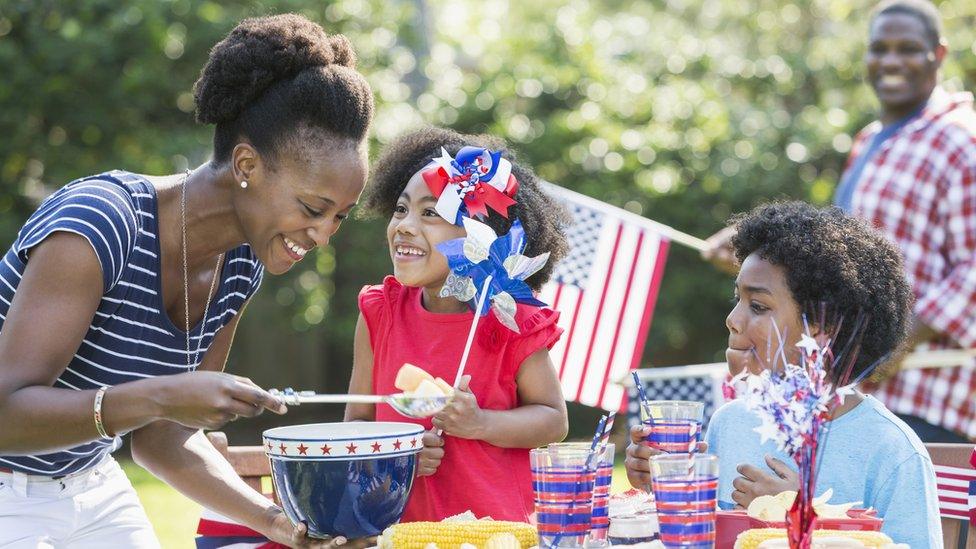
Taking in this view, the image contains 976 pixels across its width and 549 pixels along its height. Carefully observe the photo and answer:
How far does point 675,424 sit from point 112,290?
4.96ft

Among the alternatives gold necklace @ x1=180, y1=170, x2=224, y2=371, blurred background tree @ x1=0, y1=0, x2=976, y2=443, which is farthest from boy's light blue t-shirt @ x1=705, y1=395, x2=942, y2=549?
blurred background tree @ x1=0, y1=0, x2=976, y2=443

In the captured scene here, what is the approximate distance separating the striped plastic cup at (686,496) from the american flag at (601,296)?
10.0 feet

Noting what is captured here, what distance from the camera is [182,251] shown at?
10.9ft

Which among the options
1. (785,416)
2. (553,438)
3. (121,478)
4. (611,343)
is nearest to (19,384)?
(121,478)

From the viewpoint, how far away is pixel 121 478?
3.48 meters

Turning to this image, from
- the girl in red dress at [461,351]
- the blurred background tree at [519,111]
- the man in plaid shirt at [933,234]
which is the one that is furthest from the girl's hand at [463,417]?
the blurred background tree at [519,111]

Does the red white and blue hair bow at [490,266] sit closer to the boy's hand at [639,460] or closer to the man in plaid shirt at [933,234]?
the boy's hand at [639,460]

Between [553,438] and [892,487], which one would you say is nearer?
[892,487]

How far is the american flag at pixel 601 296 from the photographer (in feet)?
18.0

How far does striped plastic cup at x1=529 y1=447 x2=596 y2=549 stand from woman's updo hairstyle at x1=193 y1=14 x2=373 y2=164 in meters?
1.23

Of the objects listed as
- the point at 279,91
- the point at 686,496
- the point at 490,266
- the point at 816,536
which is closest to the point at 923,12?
the point at 490,266

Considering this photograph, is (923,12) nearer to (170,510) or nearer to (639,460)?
(639,460)

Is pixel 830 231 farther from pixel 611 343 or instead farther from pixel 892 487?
pixel 611 343

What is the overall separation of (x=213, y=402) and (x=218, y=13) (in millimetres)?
8491
